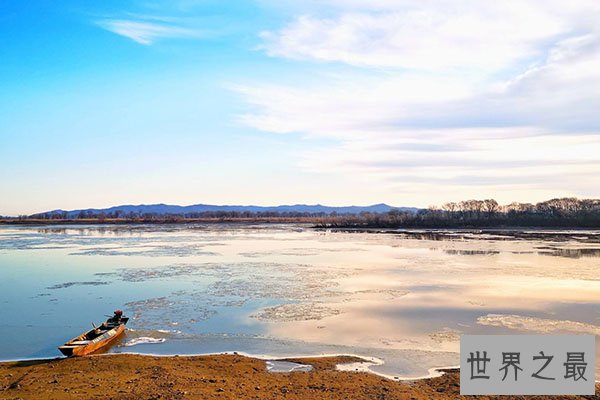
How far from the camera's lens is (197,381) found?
9.80 m

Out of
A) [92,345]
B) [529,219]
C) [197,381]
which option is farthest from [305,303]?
[529,219]

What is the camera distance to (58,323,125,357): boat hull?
1167 centimetres

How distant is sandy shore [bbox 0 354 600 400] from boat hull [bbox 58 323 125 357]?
252 mm

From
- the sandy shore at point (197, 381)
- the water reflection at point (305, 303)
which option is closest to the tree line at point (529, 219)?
the water reflection at point (305, 303)

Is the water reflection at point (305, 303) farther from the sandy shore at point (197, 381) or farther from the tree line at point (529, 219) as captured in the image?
the tree line at point (529, 219)

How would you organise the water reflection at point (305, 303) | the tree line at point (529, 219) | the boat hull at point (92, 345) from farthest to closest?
the tree line at point (529, 219) → the water reflection at point (305, 303) → the boat hull at point (92, 345)

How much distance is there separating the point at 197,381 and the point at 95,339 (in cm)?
426

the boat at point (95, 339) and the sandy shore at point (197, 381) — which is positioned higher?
the boat at point (95, 339)

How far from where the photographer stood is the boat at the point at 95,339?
11.7 metres

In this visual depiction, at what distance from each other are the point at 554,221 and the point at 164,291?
79936 millimetres

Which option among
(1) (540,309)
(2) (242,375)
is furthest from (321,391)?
(1) (540,309)

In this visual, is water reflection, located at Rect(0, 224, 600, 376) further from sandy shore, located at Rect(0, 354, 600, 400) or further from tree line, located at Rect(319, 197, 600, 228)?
tree line, located at Rect(319, 197, 600, 228)

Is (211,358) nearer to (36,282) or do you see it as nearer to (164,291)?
(164,291)

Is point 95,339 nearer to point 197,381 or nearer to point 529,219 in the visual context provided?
point 197,381
